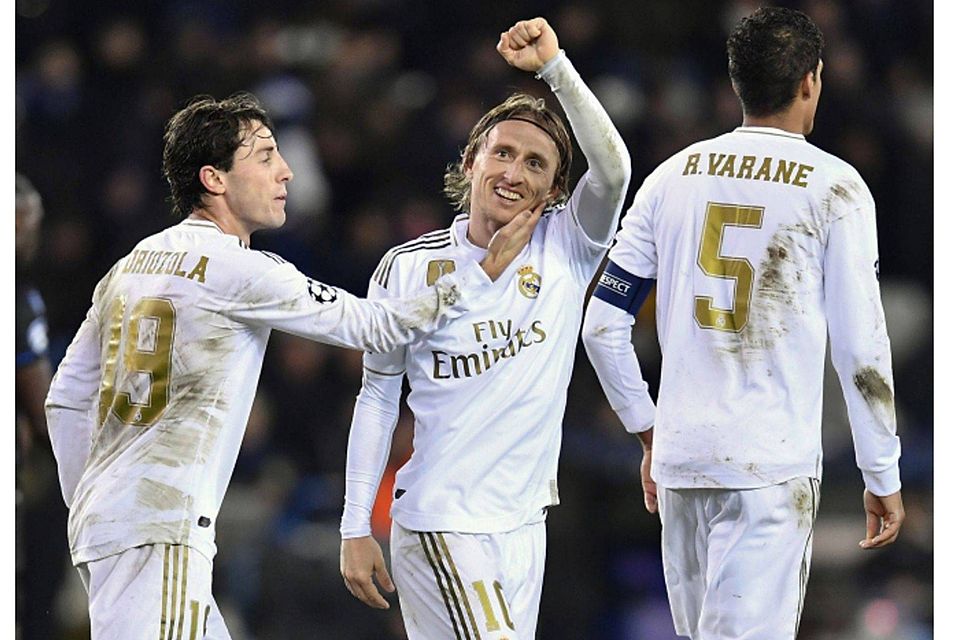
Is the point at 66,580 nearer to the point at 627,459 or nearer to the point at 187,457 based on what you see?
the point at 627,459

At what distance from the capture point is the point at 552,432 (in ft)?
11.5

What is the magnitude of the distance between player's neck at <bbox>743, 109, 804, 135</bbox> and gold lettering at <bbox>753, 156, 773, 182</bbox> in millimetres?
110

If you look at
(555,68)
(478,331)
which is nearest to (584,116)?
(555,68)

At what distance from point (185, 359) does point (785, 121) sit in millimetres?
1578

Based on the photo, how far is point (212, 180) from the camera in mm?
3531

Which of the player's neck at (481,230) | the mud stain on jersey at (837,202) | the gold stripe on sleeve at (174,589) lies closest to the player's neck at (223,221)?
the player's neck at (481,230)

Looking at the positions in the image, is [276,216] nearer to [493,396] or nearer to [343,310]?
[343,310]

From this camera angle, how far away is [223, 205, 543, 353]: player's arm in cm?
335

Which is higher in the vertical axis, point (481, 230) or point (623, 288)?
point (481, 230)

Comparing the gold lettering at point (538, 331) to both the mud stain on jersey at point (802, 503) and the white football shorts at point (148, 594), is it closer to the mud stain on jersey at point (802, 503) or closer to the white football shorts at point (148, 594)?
the mud stain on jersey at point (802, 503)

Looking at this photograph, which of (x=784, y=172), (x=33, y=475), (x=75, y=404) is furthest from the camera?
(x=33, y=475)

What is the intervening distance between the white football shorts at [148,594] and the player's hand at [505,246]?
1016mm

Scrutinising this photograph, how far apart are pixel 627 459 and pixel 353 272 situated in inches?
66.1

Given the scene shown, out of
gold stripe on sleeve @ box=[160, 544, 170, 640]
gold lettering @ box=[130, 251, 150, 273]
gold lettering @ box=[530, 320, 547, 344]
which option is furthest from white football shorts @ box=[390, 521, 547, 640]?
gold lettering @ box=[130, 251, 150, 273]
